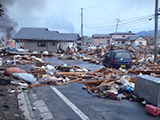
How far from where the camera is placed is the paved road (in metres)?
4.37

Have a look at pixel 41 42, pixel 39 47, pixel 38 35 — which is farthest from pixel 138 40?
pixel 39 47

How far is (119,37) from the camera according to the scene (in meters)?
75.3

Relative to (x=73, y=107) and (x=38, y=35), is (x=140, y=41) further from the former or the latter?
(x=73, y=107)

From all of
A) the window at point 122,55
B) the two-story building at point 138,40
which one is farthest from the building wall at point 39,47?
the two-story building at point 138,40

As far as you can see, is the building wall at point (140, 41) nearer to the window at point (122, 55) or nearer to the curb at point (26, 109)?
the window at point (122, 55)

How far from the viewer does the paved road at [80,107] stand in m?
4.37

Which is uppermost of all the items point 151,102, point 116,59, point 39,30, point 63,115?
point 39,30

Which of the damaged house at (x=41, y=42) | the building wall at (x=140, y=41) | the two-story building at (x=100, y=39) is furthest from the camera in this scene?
the two-story building at (x=100, y=39)

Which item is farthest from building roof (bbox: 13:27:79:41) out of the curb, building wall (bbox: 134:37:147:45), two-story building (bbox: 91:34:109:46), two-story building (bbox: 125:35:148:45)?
two-story building (bbox: 91:34:109:46)

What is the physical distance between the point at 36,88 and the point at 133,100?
4.52 metres

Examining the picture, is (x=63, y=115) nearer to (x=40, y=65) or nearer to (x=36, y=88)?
(x=36, y=88)

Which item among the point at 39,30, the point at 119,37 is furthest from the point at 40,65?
the point at 119,37

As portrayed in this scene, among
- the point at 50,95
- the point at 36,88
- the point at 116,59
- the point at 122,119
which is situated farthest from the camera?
the point at 116,59

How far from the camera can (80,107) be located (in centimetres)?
506
